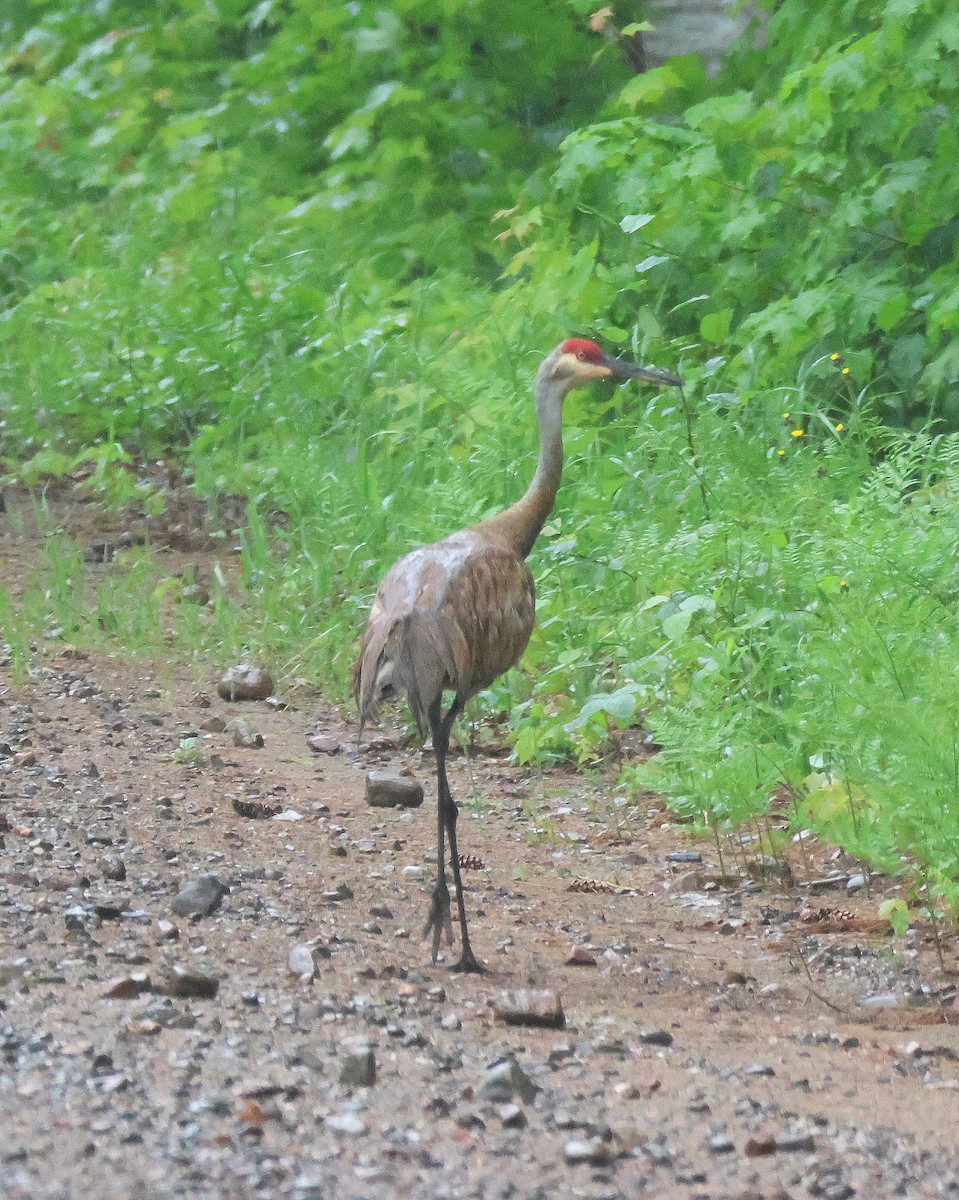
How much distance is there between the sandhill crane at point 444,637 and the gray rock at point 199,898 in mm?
596

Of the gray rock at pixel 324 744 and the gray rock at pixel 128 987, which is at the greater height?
the gray rock at pixel 128 987

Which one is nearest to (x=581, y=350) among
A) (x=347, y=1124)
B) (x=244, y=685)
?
(x=244, y=685)

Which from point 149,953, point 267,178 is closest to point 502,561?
point 149,953

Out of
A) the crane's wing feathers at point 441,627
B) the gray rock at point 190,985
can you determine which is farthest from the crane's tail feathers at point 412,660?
the gray rock at point 190,985

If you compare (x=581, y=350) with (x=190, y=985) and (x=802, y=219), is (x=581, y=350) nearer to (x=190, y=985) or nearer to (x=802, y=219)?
(x=802, y=219)

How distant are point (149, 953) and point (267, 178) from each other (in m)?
8.85

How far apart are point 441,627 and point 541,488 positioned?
1259 millimetres

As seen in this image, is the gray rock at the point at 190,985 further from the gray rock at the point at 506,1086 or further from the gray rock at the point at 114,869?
the gray rock at the point at 114,869

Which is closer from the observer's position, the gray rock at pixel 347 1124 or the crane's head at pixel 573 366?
the gray rock at pixel 347 1124

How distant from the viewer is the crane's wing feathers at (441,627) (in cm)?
463

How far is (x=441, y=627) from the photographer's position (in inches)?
183

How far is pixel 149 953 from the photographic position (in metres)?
4.02

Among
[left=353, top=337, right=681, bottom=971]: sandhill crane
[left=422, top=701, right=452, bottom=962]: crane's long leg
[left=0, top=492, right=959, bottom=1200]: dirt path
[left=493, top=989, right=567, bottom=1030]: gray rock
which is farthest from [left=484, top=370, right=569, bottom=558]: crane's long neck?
[left=493, top=989, right=567, bottom=1030]: gray rock

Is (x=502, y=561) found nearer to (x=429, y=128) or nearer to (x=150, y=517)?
(x=150, y=517)
